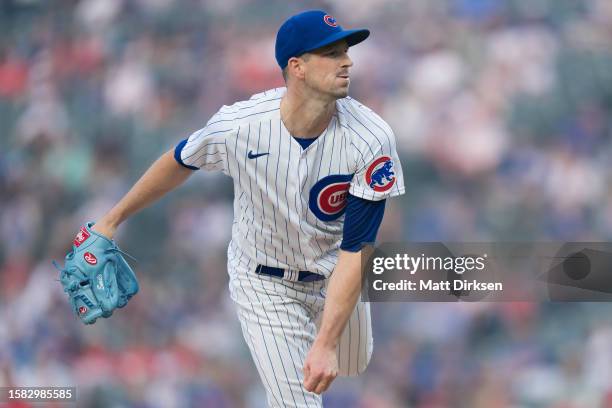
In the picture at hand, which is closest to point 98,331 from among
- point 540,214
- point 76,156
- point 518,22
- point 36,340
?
point 36,340

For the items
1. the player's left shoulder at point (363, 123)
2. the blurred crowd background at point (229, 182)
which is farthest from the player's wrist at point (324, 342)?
the blurred crowd background at point (229, 182)

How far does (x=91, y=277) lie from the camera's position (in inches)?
149

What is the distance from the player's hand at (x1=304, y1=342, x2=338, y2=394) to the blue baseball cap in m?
0.96

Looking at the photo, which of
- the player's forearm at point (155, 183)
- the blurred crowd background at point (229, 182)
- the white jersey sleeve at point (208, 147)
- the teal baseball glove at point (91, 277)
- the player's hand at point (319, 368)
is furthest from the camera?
the blurred crowd background at point (229, 182)

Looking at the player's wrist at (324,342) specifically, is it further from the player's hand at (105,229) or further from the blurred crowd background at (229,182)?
the blurred crowd background at (229,182)

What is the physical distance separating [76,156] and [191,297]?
109 centimetres

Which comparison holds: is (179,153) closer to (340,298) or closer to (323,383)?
(340,298)

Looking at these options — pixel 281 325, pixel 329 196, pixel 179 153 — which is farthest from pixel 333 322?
pixel 179 153

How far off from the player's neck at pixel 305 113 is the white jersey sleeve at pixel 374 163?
10cm

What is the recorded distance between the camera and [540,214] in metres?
5.22

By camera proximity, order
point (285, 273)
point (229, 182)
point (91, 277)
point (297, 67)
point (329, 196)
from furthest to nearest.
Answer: point (229, 182), point (91, 277), point (285, 273), point (329, 196), point (297, 67)

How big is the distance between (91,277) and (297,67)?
3.66 feet

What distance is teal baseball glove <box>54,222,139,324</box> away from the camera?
376 cm

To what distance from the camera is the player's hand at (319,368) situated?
3262 millimetres
